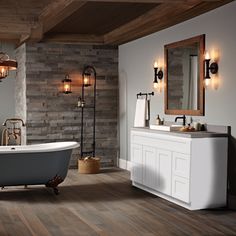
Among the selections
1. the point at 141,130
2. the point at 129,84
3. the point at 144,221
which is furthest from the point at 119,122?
the point at 144,221

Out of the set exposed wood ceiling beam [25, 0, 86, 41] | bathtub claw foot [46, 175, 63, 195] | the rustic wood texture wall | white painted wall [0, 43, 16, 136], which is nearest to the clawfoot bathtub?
bathtub claw foot [46, 175, 63, 195]

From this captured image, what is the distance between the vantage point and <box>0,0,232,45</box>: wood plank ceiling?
618 centimetres

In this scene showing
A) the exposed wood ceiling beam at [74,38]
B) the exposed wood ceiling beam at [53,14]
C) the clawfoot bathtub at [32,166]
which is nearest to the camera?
the exposed wood ceiling beam at [53,14]

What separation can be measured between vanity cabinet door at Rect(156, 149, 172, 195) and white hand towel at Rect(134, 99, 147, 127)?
5.63 ft

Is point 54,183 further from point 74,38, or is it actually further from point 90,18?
point 74,38

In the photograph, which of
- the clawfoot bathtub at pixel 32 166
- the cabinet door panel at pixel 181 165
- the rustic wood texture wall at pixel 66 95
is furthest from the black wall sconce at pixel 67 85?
the cabinet door panel at pixel 181 165

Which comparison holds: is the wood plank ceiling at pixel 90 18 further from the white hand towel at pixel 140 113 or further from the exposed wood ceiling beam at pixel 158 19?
the white hand towel at pixel 140 113

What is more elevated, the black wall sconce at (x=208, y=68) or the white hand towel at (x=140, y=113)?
the black wall sconce at (x=208, y=68)

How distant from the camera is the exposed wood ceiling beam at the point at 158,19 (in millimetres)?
5844

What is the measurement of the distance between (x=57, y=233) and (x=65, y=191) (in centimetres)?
223

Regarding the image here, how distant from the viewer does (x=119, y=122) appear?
31.1ft

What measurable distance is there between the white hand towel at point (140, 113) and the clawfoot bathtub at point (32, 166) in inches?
68.7

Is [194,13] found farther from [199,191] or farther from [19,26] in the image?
[19,26]

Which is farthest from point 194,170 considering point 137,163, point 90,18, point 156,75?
point 90,18
